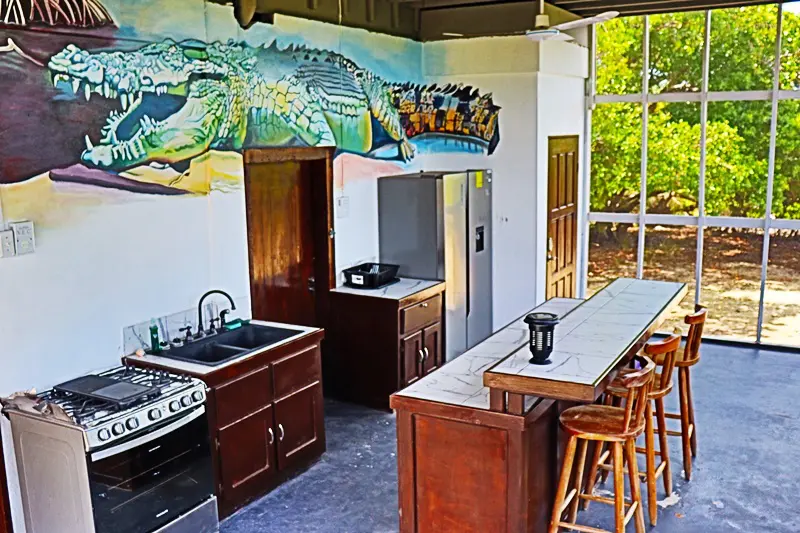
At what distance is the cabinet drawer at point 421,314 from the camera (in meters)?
5.43

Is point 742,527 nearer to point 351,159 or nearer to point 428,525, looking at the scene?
point 428,525

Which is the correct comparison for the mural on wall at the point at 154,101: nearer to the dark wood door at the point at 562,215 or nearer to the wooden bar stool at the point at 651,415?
the dark wood door at the point at 562,215

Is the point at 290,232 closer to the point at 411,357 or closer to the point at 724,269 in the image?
the point at 411,357

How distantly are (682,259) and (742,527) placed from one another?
6128 mm

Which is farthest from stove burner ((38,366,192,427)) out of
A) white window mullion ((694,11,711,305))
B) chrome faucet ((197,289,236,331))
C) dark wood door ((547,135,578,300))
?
white window mullion ((694,11,711,305))

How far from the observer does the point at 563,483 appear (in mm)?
3307

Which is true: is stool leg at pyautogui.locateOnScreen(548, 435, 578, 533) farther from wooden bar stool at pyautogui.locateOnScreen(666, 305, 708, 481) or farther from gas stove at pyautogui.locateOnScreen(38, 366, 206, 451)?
gas stove at pyautogui.locateOnScreen(38, 366, 206, 451)

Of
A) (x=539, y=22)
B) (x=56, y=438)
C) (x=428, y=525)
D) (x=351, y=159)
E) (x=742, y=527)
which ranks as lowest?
(x=742, y=527)

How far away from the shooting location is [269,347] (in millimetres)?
4152

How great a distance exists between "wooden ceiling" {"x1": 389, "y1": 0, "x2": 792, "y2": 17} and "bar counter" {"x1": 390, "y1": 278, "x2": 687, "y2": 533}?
12.2ft

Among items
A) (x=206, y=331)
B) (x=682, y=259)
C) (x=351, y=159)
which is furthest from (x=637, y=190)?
(x=206, y=331)

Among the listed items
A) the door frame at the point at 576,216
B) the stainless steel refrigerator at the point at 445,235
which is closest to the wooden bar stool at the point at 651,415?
the stainless steel refrigerator at the point at 445,235

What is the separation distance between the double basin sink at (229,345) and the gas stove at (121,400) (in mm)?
316

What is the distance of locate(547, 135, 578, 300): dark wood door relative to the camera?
275 inches
